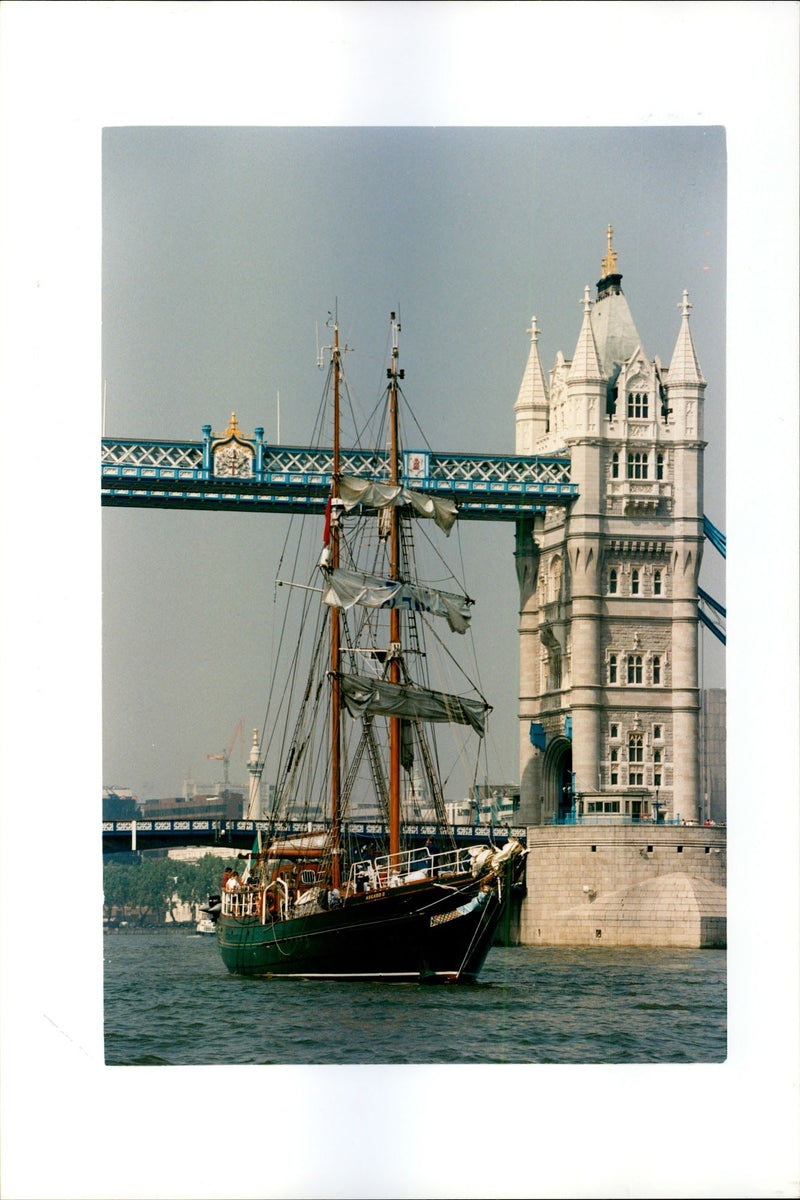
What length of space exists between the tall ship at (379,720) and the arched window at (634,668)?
564cm

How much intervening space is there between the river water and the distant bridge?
996mm

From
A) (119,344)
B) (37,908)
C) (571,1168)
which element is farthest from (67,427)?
(571,1168)

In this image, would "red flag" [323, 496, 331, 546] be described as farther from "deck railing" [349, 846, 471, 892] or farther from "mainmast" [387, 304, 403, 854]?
"deck railing" [349, 846, 471, 892]

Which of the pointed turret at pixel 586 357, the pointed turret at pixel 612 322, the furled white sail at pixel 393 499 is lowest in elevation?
the furled white sail at pixel 393 499

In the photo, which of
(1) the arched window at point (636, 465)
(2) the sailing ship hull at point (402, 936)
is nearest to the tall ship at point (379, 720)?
(2) the sailing ship hull at point (402, 936)

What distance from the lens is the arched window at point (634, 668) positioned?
80.9ft

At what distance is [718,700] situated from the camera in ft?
72.8

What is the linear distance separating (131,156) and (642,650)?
12912mm

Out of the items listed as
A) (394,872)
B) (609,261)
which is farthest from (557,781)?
(609,261)

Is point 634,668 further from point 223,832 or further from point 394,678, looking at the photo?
point 223,832

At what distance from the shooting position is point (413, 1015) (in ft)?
49.3

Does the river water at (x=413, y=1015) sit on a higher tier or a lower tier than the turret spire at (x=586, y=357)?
lower

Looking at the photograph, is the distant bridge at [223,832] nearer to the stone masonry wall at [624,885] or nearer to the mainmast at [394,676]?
the mainmast at [394,676]

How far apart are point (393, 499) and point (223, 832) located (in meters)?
4.91
